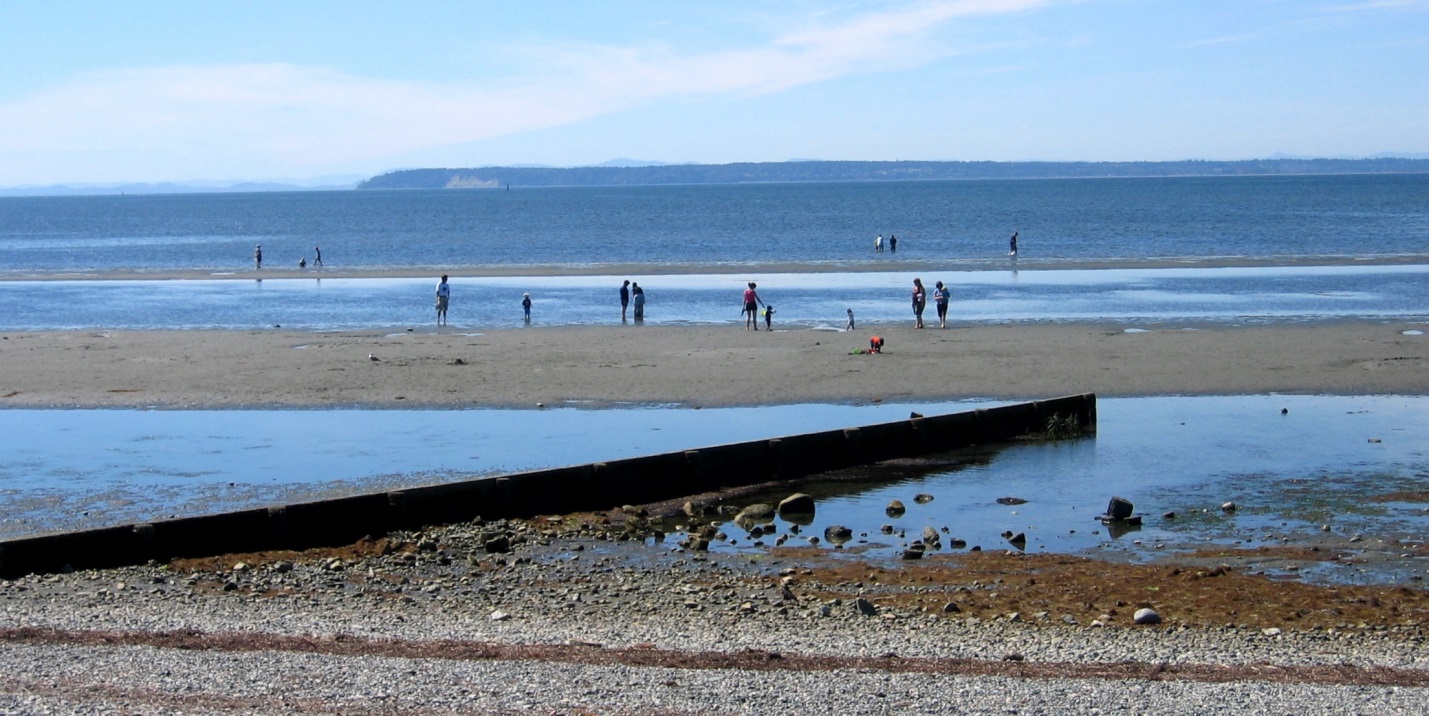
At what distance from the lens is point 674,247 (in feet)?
304

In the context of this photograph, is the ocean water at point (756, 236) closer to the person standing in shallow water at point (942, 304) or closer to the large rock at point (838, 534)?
the person standing in shallow water at point (942, 304)

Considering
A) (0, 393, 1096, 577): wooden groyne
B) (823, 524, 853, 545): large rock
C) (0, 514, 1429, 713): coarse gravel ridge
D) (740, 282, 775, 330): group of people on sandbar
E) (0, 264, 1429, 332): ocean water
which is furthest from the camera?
(0, 264, 1429, 332): ocean water

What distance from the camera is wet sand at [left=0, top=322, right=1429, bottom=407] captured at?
91.2 feet

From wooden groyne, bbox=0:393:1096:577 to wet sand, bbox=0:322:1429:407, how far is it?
388 cm

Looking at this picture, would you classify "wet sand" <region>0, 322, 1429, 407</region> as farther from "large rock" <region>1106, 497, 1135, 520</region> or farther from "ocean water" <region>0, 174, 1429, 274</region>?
"ocean water" <region>0, 174, 1429, 274</region>

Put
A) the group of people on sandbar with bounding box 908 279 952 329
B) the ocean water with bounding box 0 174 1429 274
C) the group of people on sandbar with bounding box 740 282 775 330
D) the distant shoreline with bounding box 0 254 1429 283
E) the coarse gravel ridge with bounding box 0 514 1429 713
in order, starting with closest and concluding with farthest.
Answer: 1. the coarse gravel ridge with bounding box 0 514 1429 713
2. the group of people on sandbar with bounding box 740 282 775 330
3. the group of people on sandbar with bounding box 908 279 952 329
4. the distant shoreline with bounding box 0 254 1429 283
5. the ocean water with bounding box 0 174 1429 274

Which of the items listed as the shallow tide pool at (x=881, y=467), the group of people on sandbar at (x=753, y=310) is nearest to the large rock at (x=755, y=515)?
the shallow tide pool at (x=881, y=467)

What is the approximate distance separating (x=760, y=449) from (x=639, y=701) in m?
10.6

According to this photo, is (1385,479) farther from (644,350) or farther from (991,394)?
(644,350)

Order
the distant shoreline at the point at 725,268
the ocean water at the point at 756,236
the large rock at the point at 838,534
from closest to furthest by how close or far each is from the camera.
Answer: the large rock at the point at 838,534 < the distant shoreline at the point at 725,268 < the ocean water at the point at 756,236

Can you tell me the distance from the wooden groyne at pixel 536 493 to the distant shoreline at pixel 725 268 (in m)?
42.2

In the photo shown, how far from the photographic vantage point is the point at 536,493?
18641mm

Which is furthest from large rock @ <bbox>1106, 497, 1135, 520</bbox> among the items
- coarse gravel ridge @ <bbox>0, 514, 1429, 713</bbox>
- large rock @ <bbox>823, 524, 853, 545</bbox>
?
coarse gravel ridge @ <bbox>0, 514, 1429, 713</bbox>

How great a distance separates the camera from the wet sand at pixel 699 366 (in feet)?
91.2
